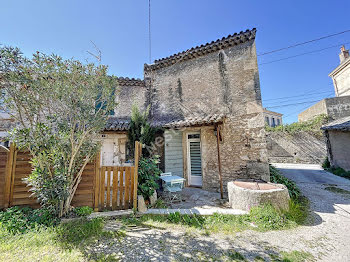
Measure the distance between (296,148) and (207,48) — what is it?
15.7 meters

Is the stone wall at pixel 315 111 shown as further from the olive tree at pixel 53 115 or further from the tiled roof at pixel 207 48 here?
the olive tree at pixel 53 115

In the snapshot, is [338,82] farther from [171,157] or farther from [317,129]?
[171,157]

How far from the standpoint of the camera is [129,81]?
9242 mm

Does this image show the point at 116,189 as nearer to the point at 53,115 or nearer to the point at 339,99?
the point at 53,115

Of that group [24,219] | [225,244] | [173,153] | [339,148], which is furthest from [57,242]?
[339,148]

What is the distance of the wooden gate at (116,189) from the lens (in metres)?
4.14

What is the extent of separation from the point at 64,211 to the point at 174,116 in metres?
6.11

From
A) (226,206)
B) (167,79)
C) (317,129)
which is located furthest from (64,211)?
(317,129)

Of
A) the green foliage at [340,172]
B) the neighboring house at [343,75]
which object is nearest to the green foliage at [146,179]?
the green foliage at [340,172]

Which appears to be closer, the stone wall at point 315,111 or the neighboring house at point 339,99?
the neighboring house at point 339,99

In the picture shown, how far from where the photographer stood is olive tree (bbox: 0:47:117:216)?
3561 millimetres

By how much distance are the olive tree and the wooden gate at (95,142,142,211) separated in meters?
0.60

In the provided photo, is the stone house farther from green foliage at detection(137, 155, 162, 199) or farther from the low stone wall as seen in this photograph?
the low stone wall

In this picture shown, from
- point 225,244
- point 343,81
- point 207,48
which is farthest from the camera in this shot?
point 343,81
